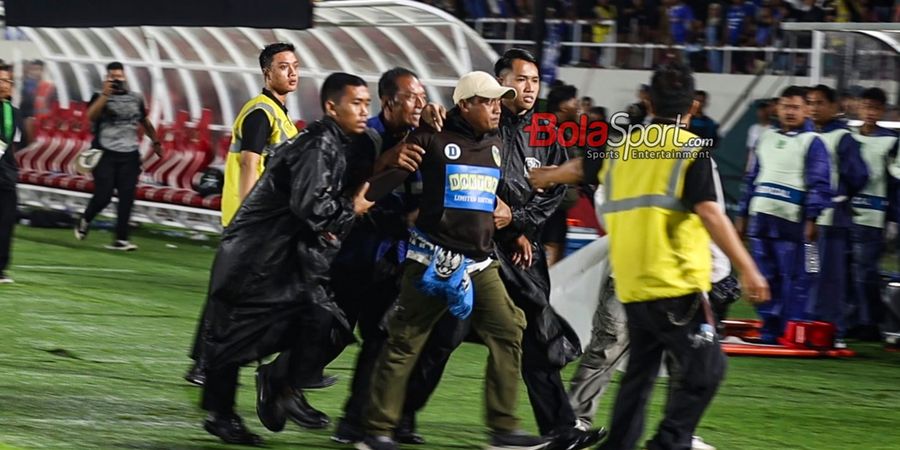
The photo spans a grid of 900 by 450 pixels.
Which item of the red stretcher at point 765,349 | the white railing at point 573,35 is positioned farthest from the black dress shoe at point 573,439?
the white railing at point 573,35

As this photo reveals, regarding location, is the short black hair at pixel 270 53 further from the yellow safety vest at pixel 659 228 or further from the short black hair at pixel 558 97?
the yellow safety vest at pixel 659 228

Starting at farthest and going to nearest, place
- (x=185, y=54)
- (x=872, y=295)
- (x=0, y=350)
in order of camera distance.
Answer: (x=185, y=54)
(x=872, y=295)
(x=0, y=350)

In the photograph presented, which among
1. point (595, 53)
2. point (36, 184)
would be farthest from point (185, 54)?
point (595, 53)

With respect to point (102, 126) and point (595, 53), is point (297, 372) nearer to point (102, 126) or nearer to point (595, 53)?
point (102, 126)

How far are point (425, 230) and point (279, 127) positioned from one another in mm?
2012

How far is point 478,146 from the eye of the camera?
6.90 m

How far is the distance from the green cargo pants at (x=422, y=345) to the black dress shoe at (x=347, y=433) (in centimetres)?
40

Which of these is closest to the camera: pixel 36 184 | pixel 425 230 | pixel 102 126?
pixel 425 230

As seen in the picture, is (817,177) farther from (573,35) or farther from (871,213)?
(573,35)

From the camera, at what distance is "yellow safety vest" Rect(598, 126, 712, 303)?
6.09 m

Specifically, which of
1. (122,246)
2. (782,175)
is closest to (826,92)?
(782,175)

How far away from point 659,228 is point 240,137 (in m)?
3.21

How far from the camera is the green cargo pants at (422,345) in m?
6.87

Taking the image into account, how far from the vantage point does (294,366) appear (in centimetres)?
716
